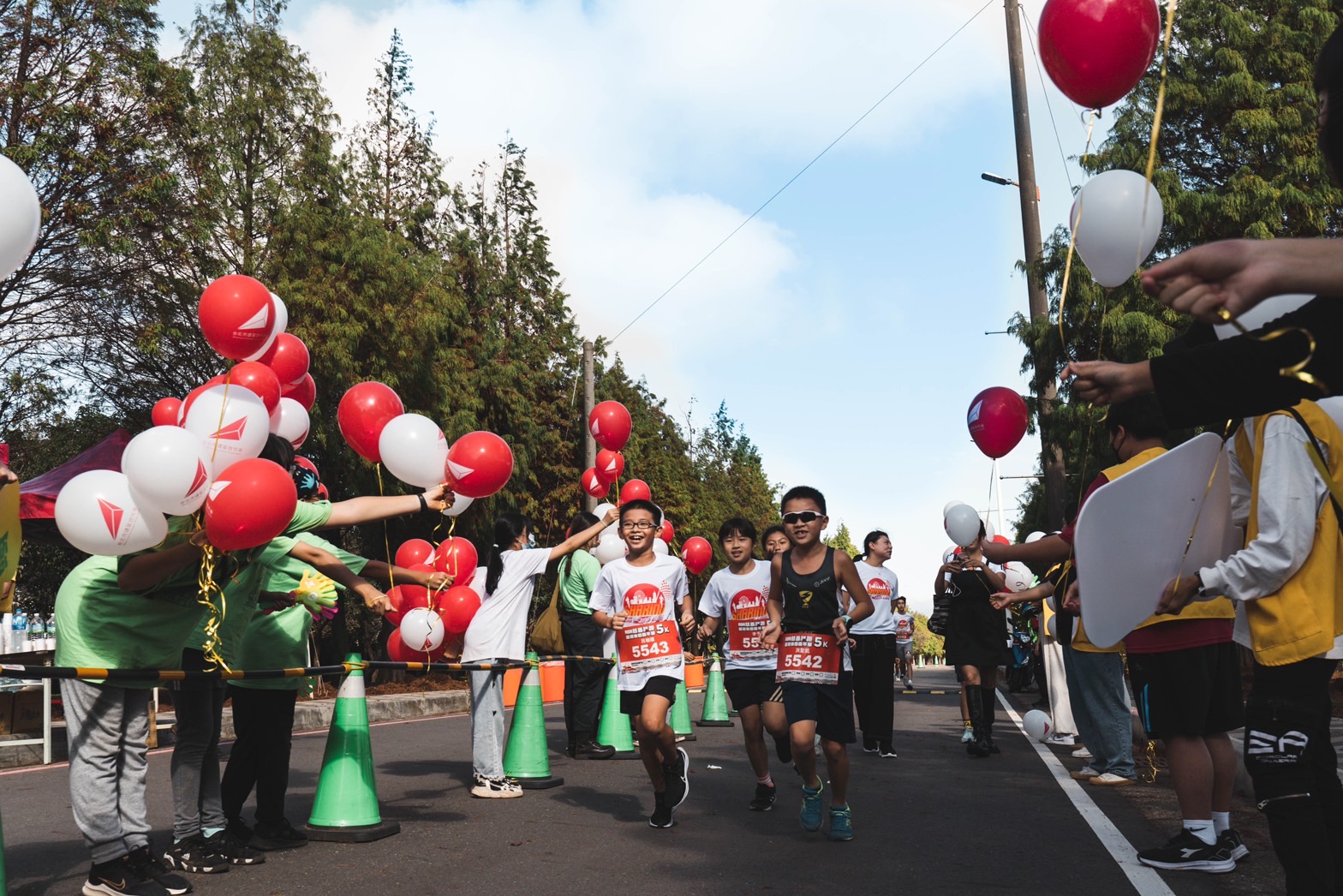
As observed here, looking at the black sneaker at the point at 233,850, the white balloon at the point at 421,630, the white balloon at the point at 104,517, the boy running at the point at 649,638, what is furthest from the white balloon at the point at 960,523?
the white balloon at the point at 104,517

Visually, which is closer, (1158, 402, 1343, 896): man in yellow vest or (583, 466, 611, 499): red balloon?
(1158, 402, 1343, 896): man in yellow vest

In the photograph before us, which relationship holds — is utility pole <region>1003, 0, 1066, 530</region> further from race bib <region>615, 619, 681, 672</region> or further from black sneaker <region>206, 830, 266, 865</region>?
black sneaker <region>206, 830, 266, 865</region>

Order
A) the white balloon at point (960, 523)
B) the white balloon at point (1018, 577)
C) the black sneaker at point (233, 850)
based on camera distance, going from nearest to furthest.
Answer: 1. the black sneaker at point (233, 850)
2. the white balloon at point (960, 523)
3. the white balloon at point (1018, 577)

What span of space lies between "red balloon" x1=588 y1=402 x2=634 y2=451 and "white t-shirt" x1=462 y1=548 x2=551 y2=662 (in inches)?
141

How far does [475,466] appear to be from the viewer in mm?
6496

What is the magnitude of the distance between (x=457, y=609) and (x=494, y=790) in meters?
1.32

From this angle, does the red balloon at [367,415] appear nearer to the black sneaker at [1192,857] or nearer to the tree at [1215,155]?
the black sneaker at [1192,857]

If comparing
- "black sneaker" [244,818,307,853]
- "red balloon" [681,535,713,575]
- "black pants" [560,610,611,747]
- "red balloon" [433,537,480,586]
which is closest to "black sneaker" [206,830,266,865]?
"black sneaker" [244,818,307,853]

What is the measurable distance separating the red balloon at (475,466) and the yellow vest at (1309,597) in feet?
13.0

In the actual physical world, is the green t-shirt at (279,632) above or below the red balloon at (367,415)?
below

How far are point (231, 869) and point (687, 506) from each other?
25.6 meters

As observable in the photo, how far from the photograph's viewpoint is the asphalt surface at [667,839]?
17.1 ft

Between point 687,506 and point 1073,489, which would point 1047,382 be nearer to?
point 1073,489

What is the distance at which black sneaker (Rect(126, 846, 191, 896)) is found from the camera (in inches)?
191
